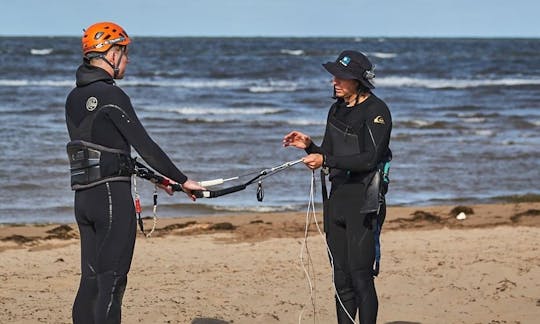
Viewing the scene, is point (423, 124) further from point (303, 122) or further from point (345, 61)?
point (345, 61)

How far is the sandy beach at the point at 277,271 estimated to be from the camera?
770cm

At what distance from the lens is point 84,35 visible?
551 cm

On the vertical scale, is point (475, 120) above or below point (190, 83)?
below

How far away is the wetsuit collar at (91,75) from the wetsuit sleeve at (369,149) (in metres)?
1.43

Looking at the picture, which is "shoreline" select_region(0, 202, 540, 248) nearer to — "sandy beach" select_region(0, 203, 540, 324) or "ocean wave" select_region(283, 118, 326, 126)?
"sandy beach" select_region(0, 203, 540, 324)

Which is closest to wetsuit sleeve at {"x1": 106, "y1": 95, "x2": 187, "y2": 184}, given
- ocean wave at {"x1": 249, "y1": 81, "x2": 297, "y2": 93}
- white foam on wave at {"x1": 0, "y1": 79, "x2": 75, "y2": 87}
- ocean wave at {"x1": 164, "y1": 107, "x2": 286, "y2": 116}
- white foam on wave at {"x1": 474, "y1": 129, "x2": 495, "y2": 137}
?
white foam on wave at {"x1": 474, "y1": 129, "x2": 495, "y2": 137}

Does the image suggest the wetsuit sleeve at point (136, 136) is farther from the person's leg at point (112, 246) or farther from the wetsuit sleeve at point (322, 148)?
the wetsuit sleeve at point (322, 148)

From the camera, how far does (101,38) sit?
542cm

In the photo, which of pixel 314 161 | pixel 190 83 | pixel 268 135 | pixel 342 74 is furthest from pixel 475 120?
pixel 314 161

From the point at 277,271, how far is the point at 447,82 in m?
34.0

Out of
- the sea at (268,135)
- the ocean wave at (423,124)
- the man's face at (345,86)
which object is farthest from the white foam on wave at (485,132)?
the man's face at (345,86)

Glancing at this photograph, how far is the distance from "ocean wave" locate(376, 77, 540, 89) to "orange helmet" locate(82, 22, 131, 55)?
33.4m

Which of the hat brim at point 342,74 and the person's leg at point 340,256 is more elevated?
the hat brim at point 342,74

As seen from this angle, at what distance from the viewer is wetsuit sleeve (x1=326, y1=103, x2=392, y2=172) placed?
596cm
